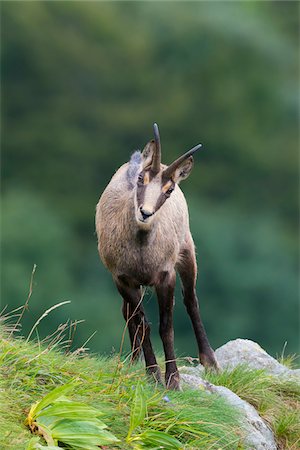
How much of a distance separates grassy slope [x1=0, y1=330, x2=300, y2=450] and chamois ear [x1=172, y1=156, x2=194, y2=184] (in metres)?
1.72

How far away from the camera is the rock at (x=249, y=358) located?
1302 cm

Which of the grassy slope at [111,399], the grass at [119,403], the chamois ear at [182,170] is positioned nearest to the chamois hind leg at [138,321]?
the grass at [119,403]

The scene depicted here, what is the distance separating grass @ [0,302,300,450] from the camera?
10038mm

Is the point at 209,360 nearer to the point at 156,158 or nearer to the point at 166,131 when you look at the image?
the point at 156,158

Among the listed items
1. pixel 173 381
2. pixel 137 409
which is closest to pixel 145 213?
pixel 173 381

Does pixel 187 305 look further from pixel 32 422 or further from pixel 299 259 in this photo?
pixel 299 259

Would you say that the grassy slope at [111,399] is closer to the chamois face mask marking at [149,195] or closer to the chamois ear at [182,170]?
the chamois face mask marking at [149,195]

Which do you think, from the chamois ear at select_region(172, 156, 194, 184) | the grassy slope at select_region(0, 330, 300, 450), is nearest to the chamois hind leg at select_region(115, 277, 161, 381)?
the grassy slope at select_region(0, 330, 300, 450)

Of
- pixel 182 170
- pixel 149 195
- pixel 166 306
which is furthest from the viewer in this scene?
pixel 166 306

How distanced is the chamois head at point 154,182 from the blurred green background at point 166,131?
31.0 m

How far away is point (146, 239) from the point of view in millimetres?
11789

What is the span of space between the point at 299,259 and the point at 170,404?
3890 centimetres

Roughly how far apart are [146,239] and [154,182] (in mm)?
553

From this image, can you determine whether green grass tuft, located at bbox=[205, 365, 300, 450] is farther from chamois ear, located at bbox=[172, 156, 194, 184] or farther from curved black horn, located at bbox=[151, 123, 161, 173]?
curved black horn, located at bbox=[151, 123, 161, 173]
